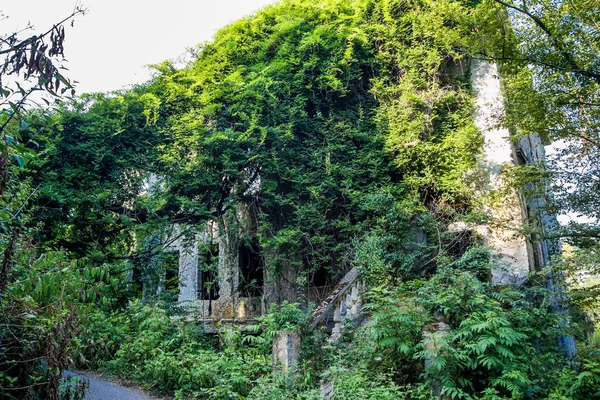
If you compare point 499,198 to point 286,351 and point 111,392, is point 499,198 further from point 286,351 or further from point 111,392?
point 111,392

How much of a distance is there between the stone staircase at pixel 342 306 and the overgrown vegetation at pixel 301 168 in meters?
0.21

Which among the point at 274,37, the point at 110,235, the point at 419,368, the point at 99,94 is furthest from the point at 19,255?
the point at 274,37

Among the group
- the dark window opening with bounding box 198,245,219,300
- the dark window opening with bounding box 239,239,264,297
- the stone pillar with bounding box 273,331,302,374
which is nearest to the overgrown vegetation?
the stone pillar with bounding box 273,331,302,374

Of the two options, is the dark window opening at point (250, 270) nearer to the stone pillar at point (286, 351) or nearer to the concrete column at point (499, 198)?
the stone pillar at point (286, 351)

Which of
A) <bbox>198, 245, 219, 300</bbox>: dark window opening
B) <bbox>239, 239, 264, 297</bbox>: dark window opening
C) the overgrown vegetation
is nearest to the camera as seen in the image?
the overgrown vegetation

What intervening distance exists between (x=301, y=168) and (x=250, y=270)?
157 inches

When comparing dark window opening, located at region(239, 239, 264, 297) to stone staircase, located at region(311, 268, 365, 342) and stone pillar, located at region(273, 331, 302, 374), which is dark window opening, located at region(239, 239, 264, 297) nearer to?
stone staircase, located at region(311, 268, 365, 342)

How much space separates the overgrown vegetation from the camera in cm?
777

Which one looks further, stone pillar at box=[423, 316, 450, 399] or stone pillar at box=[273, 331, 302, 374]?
Result: stone pillar at box=[273, 331, 302, 374]

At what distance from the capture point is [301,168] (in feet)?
38.0

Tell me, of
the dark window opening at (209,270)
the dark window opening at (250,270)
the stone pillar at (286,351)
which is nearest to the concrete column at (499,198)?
the stone pillar at (286,351)

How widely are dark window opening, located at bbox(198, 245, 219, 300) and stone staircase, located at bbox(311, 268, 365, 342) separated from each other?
13.9ft

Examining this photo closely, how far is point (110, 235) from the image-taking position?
11.6 meters

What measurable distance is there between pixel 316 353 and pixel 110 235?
6900 mm
